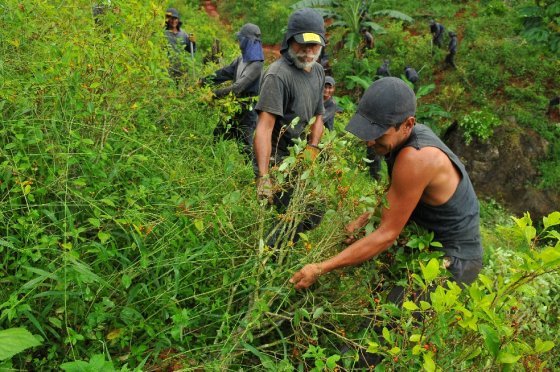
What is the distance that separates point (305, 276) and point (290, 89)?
155 centimetres

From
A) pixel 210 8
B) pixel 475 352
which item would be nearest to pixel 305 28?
pixel 475 352

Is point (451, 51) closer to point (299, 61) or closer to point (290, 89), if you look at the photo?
point (299, 61)

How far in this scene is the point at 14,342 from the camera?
158 cm

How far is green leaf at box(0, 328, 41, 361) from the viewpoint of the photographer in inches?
60.9

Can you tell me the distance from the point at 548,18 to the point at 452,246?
8880mm

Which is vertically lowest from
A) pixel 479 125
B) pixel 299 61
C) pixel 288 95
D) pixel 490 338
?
pixel 479 125

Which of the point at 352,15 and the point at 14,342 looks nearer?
the point at 14,342

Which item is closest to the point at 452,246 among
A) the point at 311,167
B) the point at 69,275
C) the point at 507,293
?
the point at 507,293

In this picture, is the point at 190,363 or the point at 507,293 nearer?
the point at 507,293

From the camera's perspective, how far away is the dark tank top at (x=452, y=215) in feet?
8.08

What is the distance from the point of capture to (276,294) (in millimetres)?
2215

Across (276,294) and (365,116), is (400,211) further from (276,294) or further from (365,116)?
(276,294)

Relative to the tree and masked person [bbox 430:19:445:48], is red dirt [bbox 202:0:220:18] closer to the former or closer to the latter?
the tree

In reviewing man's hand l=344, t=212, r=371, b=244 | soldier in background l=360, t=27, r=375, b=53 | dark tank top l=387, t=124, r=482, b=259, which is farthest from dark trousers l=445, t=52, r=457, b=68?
man's hand l=344, t=212, r=371, b=244
